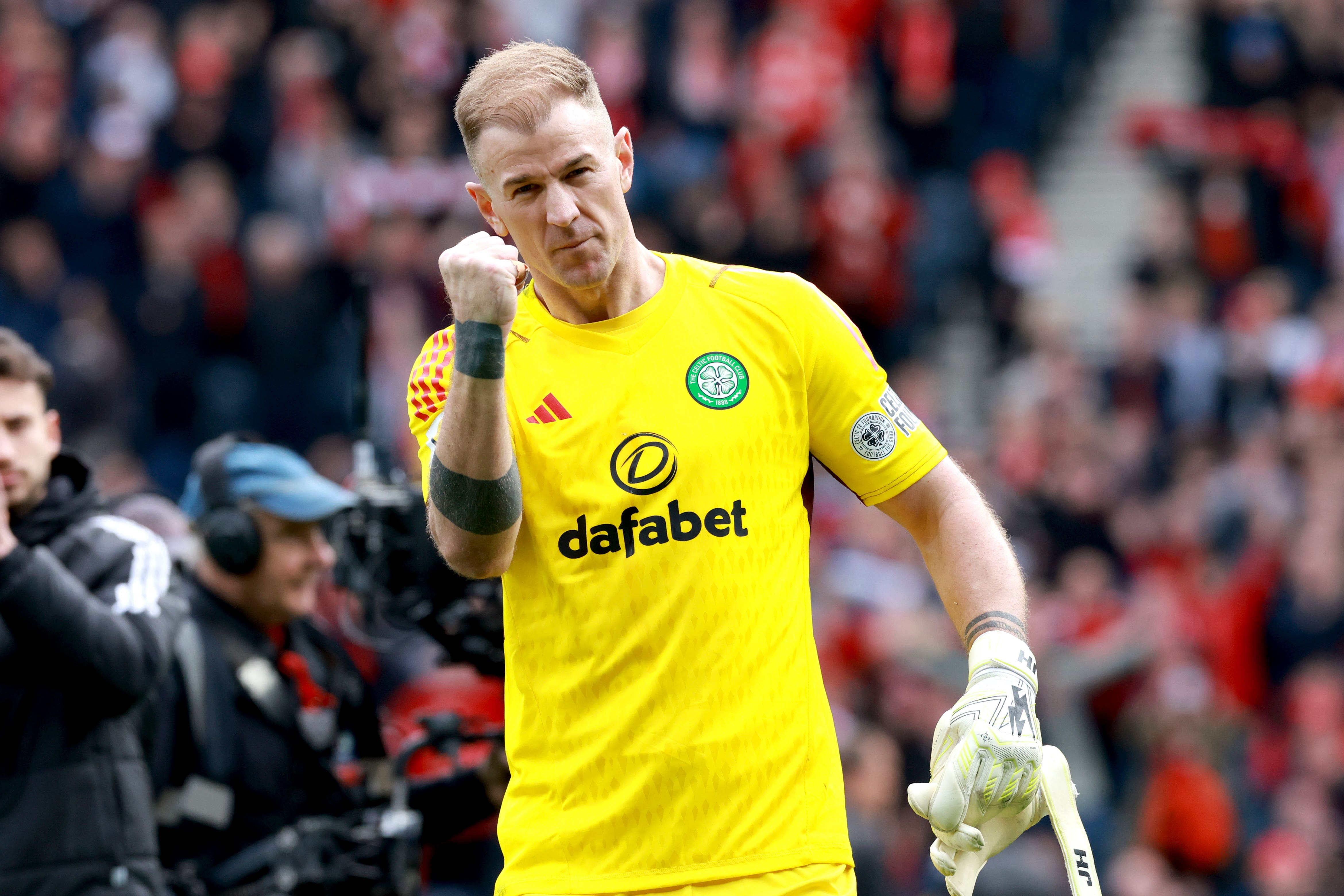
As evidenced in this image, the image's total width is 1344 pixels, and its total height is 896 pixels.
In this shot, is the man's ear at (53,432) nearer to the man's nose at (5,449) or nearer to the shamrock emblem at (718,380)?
the man's nose at (5,449)

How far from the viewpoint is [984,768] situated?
3.18 metres

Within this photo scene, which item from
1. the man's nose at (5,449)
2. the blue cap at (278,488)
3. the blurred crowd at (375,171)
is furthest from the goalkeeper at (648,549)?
the blurred crowd at (375,171)

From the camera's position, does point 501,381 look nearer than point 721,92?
Yes

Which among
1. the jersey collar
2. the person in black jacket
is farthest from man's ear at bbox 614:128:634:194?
the person in black jacket

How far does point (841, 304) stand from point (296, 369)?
4.08m

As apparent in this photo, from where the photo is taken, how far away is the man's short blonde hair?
344 cm

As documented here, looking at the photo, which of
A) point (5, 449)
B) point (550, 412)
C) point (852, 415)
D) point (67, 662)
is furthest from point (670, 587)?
point (5, 449)

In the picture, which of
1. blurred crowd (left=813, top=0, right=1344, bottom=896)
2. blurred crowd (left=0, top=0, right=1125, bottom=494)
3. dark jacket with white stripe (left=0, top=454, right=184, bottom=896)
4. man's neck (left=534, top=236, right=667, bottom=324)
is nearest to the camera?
man's neck (left=534, top=236, right=667, bottom=324)

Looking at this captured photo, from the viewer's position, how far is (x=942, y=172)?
579 inches

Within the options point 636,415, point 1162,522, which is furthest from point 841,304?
point 636,415

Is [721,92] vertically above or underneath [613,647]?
above

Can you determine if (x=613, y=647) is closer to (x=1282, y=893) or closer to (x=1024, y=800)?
(x=1024, y=800)

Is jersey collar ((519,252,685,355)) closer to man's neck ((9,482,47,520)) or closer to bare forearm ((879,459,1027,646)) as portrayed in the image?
bare forearm ((879,459,1027,646))

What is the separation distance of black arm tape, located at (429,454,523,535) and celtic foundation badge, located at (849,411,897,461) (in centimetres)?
72
